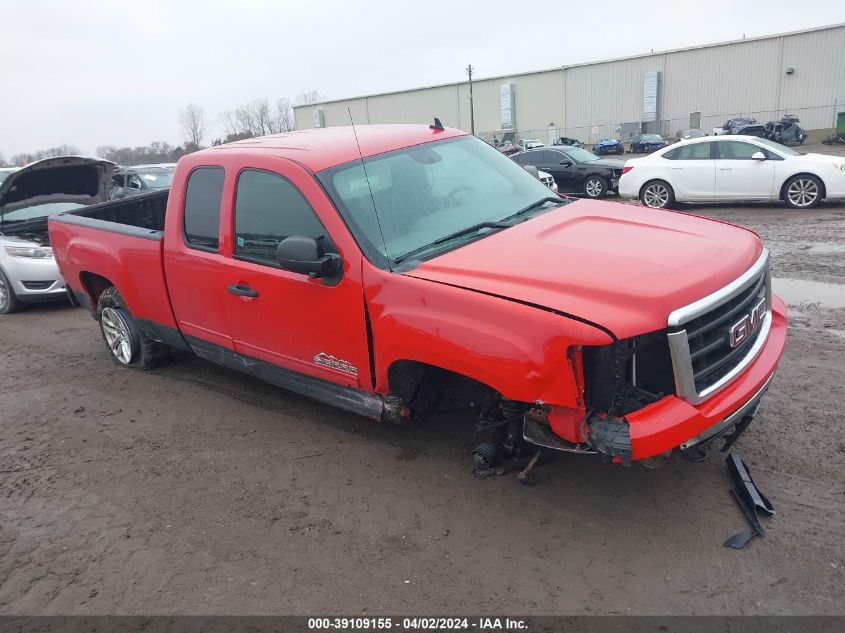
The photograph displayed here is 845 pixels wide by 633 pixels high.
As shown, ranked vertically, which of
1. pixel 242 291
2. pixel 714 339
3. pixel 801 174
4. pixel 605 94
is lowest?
pixel 801 174

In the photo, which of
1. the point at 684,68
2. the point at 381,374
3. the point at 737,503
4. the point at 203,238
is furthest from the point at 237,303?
the point at 684,68

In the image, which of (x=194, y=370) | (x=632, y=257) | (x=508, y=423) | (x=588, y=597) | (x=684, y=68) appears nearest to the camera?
(x=588, y=597)

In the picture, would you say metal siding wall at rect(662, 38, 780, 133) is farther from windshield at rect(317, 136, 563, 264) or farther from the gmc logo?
the gmc logo

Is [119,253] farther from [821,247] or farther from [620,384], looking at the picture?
[821,247]

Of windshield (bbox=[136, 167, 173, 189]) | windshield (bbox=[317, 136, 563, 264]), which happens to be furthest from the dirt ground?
windshield (bbox=[136, 167, 173, 189])

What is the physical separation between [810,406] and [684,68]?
175 feet

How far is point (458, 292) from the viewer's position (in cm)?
322

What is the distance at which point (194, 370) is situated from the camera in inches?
242

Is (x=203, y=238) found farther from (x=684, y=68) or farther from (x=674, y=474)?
(x=684, y=68)

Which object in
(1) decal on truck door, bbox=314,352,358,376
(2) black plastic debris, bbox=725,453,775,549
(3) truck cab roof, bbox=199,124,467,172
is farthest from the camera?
(3) truck cab roof, bbox=199,124,467,172

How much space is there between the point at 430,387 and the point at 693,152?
1112 centimetres

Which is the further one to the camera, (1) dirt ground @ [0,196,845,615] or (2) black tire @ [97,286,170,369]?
(2) black tire @ [97,286,170,369]

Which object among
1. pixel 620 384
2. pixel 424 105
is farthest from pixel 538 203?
pixel 424 105

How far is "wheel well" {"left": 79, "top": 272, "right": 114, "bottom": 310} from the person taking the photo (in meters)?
6.20
